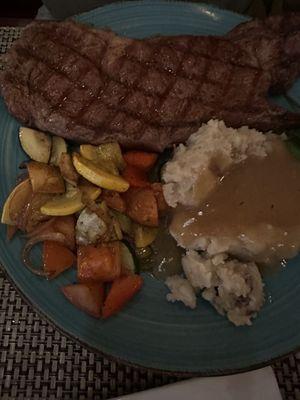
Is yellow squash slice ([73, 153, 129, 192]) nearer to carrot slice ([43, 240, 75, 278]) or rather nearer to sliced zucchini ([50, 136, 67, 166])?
sliced zucchini ([50, 136, 67, 166])

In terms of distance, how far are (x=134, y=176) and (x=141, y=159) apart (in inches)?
6.1

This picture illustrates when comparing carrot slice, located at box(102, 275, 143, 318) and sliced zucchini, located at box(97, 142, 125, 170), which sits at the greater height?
sliced zucchini, located at box(97, 142, 125, 170)

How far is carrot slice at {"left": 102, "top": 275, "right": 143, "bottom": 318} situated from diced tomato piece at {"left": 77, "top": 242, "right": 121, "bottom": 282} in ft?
0.16

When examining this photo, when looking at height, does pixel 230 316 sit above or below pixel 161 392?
above

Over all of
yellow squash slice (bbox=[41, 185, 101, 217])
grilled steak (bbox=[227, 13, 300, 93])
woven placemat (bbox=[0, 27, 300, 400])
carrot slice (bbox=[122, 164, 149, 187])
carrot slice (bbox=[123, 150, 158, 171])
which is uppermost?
grilled steak (bbox=[227, 13, 300, 93])

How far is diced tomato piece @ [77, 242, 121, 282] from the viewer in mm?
2502

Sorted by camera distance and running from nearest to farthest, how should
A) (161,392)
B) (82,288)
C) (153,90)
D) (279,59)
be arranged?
(161,392)
(82,288)
(153,90)
(279,59)

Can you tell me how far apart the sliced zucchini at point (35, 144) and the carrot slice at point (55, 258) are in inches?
21.7

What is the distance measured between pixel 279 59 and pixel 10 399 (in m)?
2.62

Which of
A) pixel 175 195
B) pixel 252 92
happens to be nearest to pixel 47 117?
pixel 175 195

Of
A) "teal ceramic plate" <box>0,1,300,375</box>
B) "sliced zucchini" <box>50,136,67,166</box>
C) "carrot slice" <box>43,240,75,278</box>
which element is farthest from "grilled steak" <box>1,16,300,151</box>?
"carrot slice" <box>43,240,75,278</box>

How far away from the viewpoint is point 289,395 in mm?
2500

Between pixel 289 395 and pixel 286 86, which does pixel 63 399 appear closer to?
pixel 289 395

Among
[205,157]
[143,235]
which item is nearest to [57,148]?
[143,235]
